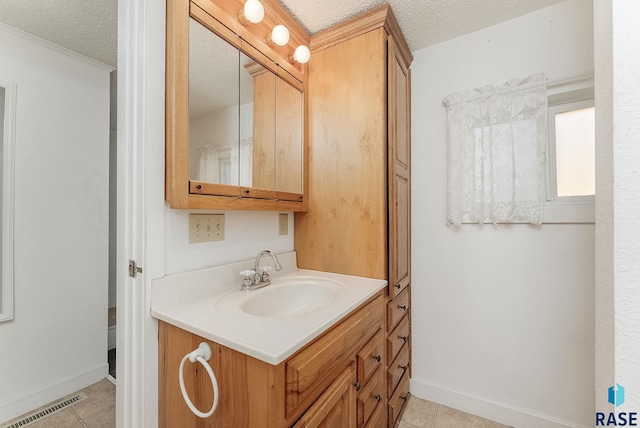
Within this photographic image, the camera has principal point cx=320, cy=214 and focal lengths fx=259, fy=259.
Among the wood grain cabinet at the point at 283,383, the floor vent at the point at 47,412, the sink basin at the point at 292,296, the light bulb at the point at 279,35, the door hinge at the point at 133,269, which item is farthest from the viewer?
the floor vent at the point at 47,412

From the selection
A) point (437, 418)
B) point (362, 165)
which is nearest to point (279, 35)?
point (362, 165)

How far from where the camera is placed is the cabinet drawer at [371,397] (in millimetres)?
1034

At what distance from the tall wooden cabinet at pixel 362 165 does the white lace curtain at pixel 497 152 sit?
34 cm

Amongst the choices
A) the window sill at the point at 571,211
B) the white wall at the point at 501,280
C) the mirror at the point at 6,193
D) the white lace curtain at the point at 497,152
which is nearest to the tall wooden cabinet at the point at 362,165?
the white wall at the point at 501,280

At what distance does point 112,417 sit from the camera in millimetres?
1521

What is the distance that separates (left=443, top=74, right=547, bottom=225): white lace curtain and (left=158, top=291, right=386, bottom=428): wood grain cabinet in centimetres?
98

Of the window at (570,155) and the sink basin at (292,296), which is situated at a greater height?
the window at (570,155)

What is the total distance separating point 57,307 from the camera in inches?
67.1

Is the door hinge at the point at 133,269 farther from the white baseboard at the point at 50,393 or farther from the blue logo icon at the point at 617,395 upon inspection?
the white baseboard at the point at 50,393

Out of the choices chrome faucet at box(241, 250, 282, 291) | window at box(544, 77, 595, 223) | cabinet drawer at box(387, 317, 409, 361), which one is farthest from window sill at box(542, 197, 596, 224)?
chrome faucet at box(241, 250, 282, 291)

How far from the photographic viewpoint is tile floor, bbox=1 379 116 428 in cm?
147

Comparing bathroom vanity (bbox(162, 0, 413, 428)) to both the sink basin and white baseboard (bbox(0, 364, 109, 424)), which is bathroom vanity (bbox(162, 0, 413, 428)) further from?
white baseboard (bbox(0, 364, 109, 424))

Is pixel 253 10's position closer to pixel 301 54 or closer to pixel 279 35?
pixel 279 35

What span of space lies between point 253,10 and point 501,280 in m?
1.90
